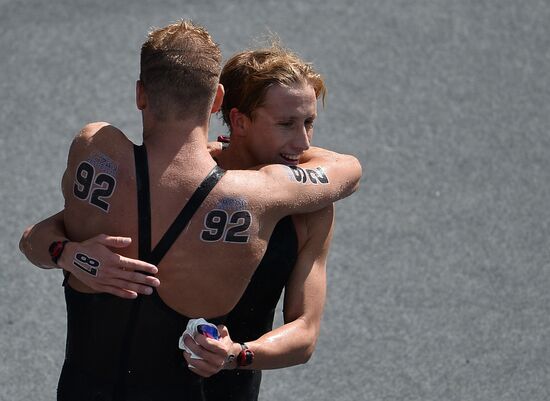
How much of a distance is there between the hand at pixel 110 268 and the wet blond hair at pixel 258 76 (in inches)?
28.7

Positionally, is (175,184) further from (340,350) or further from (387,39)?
(387,39)

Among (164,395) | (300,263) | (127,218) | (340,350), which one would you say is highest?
(127,218)

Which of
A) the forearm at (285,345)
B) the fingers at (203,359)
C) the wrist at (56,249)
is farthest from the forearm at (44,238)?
the forearm at (285,345)

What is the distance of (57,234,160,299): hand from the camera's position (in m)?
3.02

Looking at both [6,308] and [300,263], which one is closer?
[300,263]

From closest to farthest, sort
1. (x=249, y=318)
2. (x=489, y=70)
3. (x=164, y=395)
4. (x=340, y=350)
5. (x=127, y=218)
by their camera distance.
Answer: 1. (x=127, y=218)
2. (x=164, y=395)
3. (x=249, y=318)
4. (x=340, y=350)
5. (x=489, y=70)

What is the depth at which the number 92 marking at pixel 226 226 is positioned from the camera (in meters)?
3.09

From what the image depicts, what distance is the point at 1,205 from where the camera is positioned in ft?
21.2

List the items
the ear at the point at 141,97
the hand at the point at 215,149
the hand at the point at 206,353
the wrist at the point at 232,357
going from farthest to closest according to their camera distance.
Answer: the hand at the point at 215,149 → the ear at the point at 141,97 → the wrist at the point at 232,357 → the hand at the point at 206,353

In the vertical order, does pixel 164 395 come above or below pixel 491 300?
above

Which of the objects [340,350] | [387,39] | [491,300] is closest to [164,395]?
[340,350]

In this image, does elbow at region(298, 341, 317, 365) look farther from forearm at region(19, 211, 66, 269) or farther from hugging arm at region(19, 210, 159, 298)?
forearm at region(19, 211, 66, 269)

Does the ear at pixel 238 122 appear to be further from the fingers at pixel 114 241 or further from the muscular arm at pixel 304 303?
the fingers at pixel 114 241

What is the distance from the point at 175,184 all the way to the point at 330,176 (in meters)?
0.61
